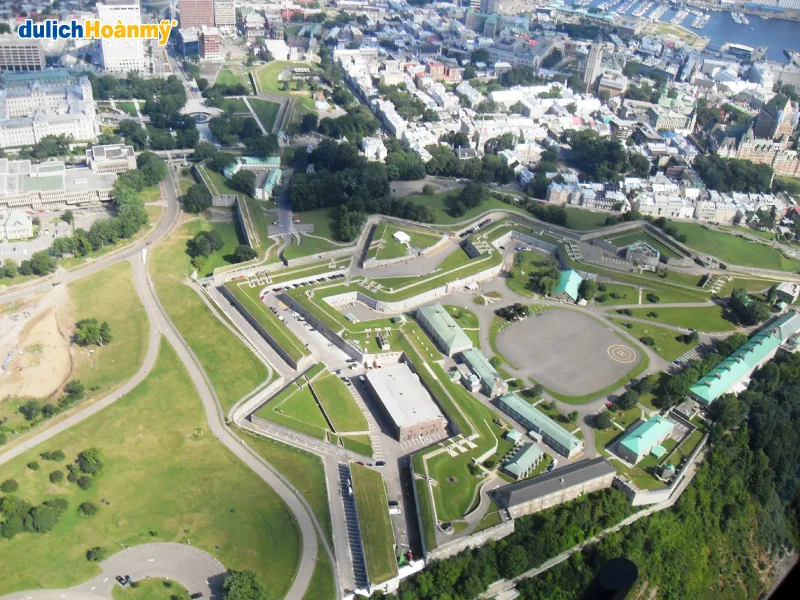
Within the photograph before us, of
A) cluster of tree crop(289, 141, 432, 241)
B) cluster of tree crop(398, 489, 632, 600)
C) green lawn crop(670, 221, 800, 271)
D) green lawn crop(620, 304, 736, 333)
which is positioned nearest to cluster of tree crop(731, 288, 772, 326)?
green lawn crop(620, 304, 736, 333)

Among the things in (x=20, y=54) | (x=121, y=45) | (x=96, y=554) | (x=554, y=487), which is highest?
(x=121, y=45)

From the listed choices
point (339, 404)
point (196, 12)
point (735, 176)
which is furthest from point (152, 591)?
point (196, 12)

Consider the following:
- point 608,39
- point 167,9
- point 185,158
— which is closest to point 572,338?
point 185,158

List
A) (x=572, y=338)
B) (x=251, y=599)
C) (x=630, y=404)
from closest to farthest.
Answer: (x=251, y=599) < (x=630, y=404) < (x=572, y=338)

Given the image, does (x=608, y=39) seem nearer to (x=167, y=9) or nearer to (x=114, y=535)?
(x=167, y=9)

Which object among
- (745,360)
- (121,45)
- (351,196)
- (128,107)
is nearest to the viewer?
(745,360)

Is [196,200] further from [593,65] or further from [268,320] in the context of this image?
[593,65]

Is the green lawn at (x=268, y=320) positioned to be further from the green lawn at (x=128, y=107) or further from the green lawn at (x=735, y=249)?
the green lawn at (x=128, y=107)
